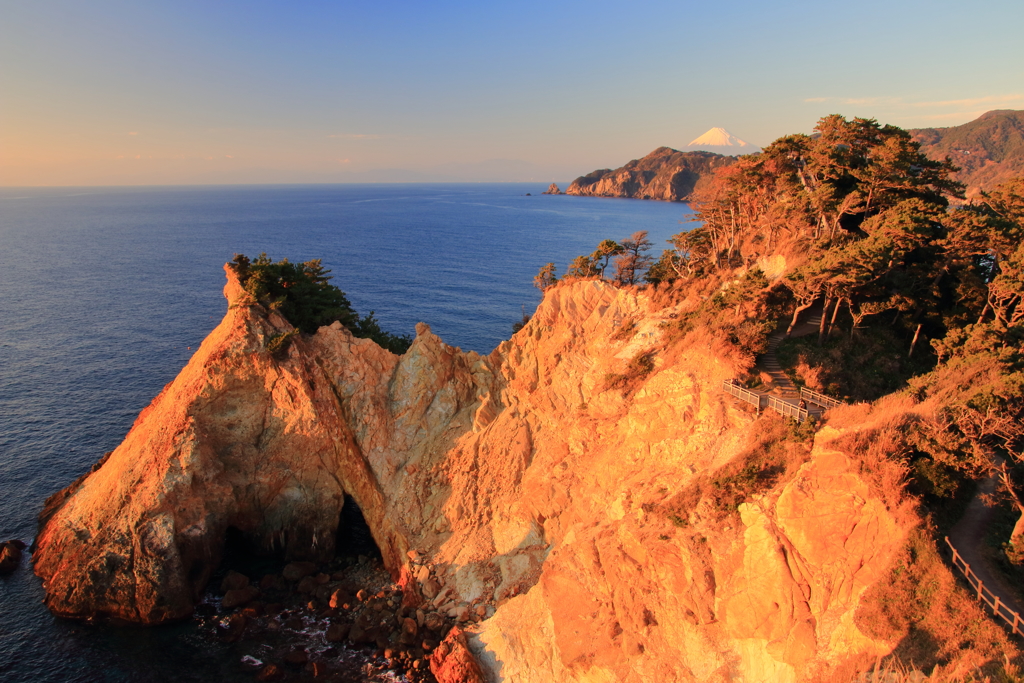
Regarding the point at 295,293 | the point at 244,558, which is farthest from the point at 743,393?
the point at 244,558

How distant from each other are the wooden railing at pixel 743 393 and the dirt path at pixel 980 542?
26.8 feet

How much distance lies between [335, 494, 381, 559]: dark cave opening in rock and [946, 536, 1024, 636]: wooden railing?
99.6ft

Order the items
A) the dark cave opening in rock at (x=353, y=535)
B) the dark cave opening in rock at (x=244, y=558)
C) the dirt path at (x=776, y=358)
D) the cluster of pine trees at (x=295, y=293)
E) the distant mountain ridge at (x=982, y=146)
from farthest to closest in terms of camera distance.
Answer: the distant mountain ridge at (x=982, y=146)
the cluster of pine trees at (x=295, y=293)
the dark cave opening in rock at (x=353, y=535)
the dark cave opening in rock at (x=244, y=558)
the dirt path at (x=776, y=358)

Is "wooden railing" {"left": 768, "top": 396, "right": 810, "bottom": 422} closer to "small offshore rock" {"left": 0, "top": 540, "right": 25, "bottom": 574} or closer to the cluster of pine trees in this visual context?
the cluster of pine trees

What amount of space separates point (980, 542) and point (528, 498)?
20.3m

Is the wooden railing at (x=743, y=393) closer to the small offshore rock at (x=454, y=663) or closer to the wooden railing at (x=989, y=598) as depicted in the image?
the wooden railing at (x=989, y=598)

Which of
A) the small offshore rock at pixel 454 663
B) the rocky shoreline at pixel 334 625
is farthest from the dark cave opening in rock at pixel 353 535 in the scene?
the small offshore rock at pixel 454 663

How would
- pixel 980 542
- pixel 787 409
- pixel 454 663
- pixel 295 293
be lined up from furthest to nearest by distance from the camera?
1. pixel 295 293
2. pixel 454 663
3. pixel 787 409
4. pixel 980 542

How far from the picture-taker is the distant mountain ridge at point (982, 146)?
115438mm

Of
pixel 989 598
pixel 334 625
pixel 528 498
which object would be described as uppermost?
pixel 989 598

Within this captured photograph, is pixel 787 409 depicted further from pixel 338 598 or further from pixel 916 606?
pixel 338 598

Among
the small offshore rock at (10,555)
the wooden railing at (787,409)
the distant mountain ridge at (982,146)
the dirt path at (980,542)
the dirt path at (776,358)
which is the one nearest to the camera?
the dirt path at (980,542)

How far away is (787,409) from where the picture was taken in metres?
23.9

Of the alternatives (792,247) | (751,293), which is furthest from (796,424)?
(792,247)
